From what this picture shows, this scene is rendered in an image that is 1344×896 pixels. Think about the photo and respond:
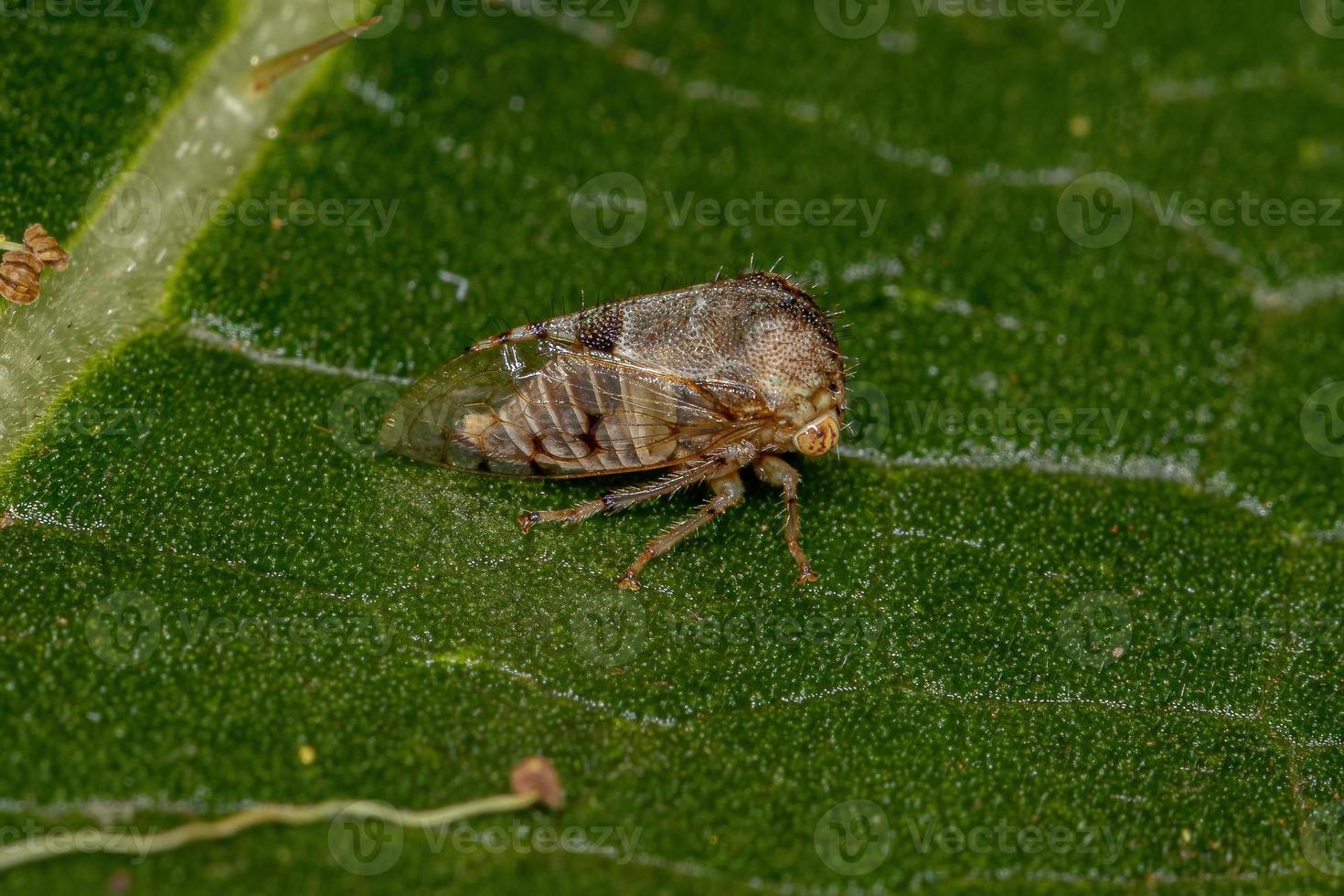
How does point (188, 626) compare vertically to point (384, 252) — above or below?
below

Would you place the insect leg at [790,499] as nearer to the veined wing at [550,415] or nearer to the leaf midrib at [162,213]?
the veined wing at [550,415]

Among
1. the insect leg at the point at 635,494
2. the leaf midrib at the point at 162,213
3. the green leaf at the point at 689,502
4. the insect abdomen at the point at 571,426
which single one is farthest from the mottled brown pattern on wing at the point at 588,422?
the leaf midrib at the point at 162,213

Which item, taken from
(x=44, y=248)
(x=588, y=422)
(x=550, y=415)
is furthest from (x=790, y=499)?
(x=44, y=248)

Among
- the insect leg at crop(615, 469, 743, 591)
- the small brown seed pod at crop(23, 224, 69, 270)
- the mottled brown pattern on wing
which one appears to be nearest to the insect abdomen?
the mottled brown pattern on wing

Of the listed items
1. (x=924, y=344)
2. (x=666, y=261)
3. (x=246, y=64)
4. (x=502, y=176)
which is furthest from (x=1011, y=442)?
(x=246, y=64)

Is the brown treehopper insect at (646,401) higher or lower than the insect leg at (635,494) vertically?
higher

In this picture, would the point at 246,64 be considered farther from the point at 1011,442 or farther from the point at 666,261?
the point at 1011,442
